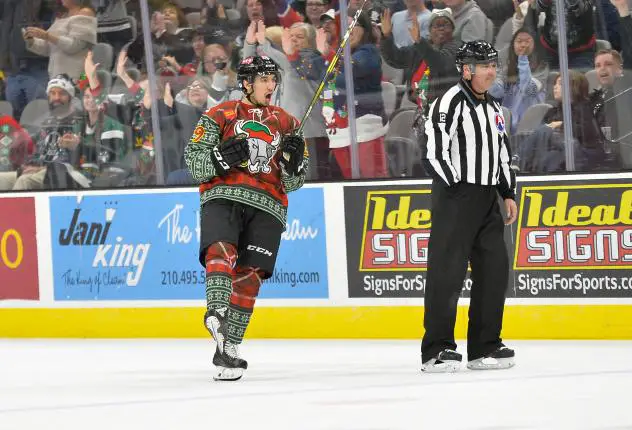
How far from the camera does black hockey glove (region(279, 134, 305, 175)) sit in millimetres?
6594

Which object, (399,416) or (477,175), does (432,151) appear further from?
(399,416)

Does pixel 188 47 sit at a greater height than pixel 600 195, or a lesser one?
greater

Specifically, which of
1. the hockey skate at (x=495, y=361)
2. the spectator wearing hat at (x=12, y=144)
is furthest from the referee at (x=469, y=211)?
the spectator wearing hat at (x=12, y=144)

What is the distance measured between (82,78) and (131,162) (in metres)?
0.61

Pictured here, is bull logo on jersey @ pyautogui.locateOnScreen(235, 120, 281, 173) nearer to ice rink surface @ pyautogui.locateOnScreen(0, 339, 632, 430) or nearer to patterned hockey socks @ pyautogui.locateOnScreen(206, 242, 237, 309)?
patterned hockey socks @ pyautogui.locateOnScreen(206, 242, 237, 309)

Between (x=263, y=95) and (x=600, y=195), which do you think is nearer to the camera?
(x=263, y=95)

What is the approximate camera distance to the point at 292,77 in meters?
8.45

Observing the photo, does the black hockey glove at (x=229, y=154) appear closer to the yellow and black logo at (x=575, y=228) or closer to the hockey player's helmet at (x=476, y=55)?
the hockey player's helmet at (x=476, y=55)

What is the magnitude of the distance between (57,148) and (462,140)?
352cm

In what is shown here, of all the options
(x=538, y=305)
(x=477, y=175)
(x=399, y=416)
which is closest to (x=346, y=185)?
(x=538, y=305)

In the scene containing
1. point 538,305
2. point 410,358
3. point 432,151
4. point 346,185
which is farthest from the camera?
point 346,185

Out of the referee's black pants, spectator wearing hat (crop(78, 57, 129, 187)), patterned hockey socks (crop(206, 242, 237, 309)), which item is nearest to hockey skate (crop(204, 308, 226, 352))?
patterned hockey socks (crop(206, 242, 237, 309))

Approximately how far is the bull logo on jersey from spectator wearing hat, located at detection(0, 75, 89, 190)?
269 centimetres

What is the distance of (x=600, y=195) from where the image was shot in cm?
757
